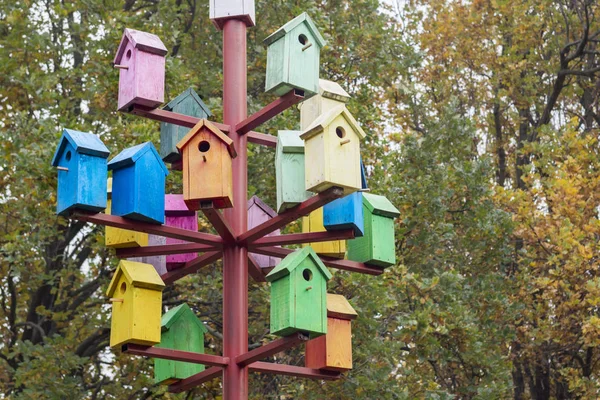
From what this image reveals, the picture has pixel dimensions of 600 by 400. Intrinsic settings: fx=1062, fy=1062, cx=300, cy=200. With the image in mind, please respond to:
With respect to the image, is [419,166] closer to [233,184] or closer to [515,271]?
[515,271]

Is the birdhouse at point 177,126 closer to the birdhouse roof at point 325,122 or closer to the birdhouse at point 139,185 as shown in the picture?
the birdhouse at point 139,185

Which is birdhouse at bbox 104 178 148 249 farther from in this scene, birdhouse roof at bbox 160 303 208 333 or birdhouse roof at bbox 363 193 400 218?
birdhouse roof at bbox 363 193 400 218

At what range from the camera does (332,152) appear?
4.75m

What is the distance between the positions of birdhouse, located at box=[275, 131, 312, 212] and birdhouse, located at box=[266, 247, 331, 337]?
0.28 meters

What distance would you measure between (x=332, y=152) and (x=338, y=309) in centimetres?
92

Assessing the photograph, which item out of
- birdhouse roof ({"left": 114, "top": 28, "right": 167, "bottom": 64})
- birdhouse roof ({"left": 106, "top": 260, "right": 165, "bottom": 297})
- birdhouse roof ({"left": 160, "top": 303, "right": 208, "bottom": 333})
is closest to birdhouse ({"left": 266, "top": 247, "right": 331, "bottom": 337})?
birdhouse roof ({"left": 106, "top": 260, "right": 165, "bottom": 297})

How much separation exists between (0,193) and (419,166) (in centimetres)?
436

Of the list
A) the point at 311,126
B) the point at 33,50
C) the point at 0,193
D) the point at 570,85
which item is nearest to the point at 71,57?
the point at 33,50

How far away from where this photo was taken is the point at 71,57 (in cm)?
1180

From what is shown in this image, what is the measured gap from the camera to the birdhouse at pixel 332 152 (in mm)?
4676

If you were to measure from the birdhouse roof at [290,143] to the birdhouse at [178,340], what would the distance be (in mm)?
982

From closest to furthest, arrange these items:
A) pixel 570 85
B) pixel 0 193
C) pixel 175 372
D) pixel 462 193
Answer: pixel 175 372 → pixel 0 193 → pixel 462 193 → pixel 570 85

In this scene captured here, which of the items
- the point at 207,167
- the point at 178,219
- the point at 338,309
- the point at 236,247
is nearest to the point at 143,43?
the point at 207,167

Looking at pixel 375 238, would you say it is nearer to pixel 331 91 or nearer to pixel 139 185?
pixel 331 91
